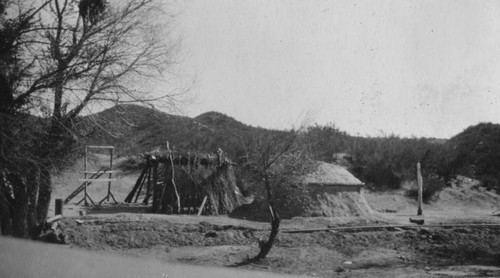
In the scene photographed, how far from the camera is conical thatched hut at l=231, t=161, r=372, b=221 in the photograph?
52.1 ft

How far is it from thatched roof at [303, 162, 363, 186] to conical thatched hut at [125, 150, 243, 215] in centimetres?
278

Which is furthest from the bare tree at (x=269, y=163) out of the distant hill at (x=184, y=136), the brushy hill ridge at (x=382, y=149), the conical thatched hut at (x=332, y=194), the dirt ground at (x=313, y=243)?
the distant hill at (x=184, y=136)

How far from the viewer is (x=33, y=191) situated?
9977 millimetres

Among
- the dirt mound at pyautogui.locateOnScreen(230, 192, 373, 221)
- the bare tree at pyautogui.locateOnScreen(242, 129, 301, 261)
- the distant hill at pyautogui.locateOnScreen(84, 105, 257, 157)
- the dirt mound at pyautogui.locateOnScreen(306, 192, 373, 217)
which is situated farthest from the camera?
the distant hill at pyautogui.locateOnScreen(84, 105, 257, 157)

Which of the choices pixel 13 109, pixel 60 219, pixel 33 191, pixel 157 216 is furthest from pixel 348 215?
pixel 13 109

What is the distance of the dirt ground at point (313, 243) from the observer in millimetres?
11320

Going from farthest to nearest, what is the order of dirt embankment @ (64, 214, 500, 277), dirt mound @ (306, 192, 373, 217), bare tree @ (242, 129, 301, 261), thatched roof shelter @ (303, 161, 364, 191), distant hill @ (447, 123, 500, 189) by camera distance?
distant hill @ (447, 123, 500, 189) → thatched roof shelter @ (303, 161, 364, 191) → dirt mound @ (306, 192, 373, 217) → bare tree @ (242, 129, 301, 261) → dirt embankment @ (64, 214, 500, 277)

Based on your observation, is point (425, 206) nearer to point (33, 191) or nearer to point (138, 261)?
point (33, 191)

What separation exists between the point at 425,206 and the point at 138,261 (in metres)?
18.9

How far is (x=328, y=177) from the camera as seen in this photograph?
17078 mm

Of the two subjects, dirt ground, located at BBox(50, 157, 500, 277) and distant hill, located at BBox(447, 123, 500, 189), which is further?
distant hill, located at BBox(447, 123, 500, 189)

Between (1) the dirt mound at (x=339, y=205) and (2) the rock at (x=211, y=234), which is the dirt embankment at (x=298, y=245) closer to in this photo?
(2) the rock at (x=211, y=234)

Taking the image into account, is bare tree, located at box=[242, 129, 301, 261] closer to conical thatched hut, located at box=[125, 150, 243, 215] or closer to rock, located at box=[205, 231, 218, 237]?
rock, located at box=[205, 231, 218, 237]

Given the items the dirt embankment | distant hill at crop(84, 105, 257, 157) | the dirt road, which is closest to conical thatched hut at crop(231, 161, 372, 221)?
the dirt embankment
